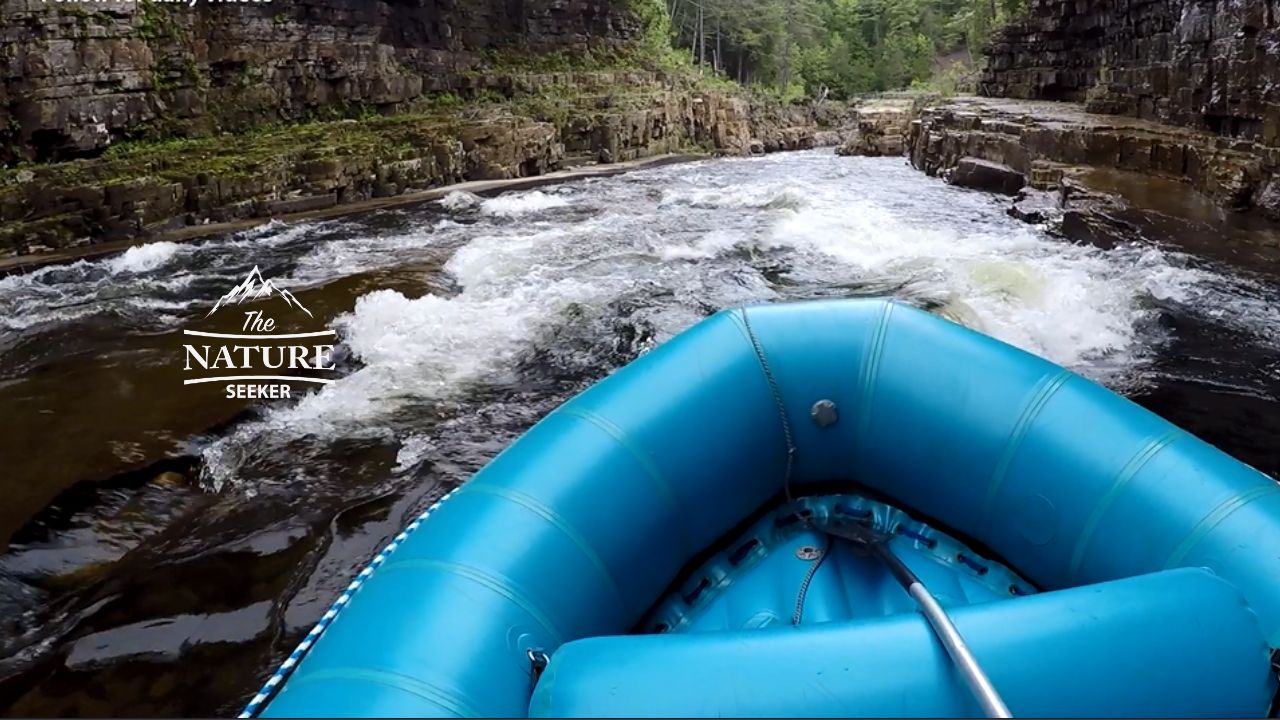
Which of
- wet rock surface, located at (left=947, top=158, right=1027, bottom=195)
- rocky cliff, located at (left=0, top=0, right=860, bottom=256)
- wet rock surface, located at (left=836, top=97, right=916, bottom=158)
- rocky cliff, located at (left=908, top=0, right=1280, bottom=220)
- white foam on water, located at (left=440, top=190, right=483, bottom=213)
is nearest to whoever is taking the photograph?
rocky cliff, located at (left=908, top=0, right=1280, bottom=220)

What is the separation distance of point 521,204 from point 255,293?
5422mm

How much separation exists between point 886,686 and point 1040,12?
2270 centimetres

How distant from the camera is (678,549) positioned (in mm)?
2061

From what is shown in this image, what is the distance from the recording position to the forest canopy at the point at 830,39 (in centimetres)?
3359

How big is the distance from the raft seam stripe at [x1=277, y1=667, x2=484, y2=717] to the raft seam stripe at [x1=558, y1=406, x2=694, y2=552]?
0.77 metres

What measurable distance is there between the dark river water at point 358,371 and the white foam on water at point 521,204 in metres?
1.39

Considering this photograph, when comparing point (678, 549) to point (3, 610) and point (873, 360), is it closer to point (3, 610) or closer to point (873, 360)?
point (873, 360)

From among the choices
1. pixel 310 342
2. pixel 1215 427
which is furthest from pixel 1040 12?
pixel 310 342

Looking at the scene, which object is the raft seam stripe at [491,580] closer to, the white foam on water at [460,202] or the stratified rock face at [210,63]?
the white foam on water at [460,202]

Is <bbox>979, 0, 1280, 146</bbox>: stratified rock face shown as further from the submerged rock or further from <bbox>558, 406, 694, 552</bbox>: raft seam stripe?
<bbox>558, 406, 694, 552</bbox>: raft seam stripe

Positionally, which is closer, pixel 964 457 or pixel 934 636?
pixel 934 636

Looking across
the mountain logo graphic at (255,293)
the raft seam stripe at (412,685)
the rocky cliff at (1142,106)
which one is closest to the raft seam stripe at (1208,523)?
the raft seam stripe at (412,685)

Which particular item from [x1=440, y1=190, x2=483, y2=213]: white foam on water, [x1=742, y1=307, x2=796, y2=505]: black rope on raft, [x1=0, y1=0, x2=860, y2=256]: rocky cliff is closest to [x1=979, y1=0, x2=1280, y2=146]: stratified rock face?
[x1=742, y1=307, x2=796, y2=505]: black rope on raft

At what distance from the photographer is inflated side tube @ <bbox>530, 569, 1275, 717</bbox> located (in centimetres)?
120
